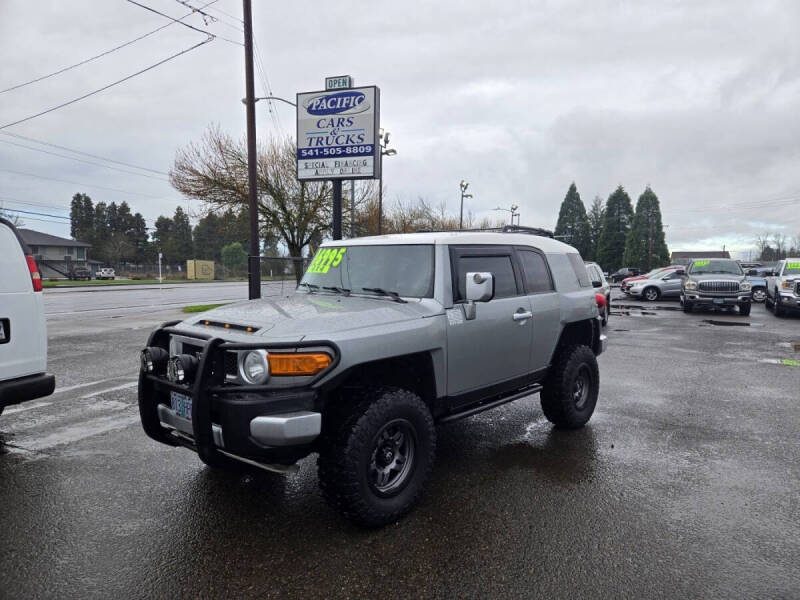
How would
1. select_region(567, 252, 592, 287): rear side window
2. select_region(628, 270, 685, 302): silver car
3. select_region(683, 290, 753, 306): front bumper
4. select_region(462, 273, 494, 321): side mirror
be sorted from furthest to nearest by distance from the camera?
select_region(628, 270, 685, 302): silver car < select_region(683, 290, 753, 306): front bumper < select_region(567, 252, 592, 287): rear side window < select_region(462, 273, 494, 321): side mirror

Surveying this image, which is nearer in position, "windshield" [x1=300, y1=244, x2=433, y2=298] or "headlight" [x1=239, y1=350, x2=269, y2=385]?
"headlight" [x1=239, y1=350, x2=269, y2=385]

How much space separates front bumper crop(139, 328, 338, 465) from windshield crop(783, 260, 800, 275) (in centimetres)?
1961

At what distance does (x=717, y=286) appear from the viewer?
1738cm

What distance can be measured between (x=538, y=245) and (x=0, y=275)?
4777mm

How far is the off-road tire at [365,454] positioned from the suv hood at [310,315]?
0.49m

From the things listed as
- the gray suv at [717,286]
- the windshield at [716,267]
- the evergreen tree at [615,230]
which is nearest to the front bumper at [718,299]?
the gray suv at [717,286]

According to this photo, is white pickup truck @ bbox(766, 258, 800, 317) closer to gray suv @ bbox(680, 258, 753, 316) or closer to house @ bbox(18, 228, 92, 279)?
gray suv @ bbox(680, 258, 753, 316)

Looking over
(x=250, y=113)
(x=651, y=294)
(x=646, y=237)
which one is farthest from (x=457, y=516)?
(x=646, y=237)

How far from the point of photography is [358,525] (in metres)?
3.26

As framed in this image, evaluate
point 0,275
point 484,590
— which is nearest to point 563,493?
point 484,590

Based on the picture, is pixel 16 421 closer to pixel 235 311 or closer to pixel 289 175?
pixel 235 311

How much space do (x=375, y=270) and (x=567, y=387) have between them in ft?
7.33

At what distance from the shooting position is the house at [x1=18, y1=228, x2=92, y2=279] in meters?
61.6

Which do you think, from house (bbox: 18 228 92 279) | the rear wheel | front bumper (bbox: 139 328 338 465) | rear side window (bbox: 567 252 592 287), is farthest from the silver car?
house (bbox: 18 228 92 279)
